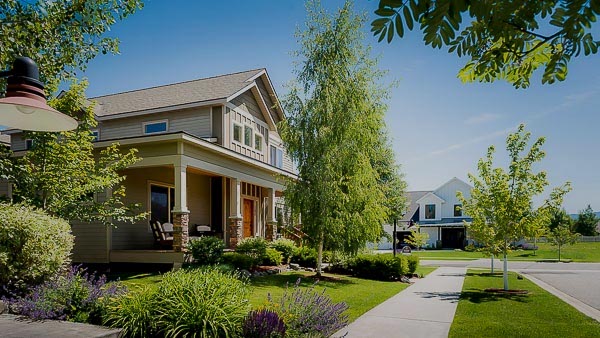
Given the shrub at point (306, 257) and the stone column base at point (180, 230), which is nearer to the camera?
the stone column base at point (180, 230)

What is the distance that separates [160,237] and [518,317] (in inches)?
458

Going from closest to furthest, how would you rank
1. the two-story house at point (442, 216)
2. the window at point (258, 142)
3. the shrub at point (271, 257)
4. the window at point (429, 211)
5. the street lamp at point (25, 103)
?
the street lamp at point (25, 103) < the shrub at point (271, 257) < the window at point (258, 142) < the two-story house at point (442, 216) < the window at point (429, 211)

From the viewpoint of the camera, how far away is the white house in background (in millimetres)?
49500

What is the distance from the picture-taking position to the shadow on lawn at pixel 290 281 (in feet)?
40.4

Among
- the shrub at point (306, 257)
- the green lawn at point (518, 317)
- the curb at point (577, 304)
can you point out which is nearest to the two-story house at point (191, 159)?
the shrub at point (306, 257)

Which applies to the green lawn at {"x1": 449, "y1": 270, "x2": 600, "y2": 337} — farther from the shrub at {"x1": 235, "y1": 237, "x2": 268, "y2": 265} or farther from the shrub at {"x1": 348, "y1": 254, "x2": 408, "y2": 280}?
the shrub at {"x1": 235, "y1": 237, "x2": 268, "y2": 265}

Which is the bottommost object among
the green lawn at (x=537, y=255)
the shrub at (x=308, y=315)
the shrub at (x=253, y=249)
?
the green lawn at (x=537, y=255)

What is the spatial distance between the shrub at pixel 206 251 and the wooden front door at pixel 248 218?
24.1 ft

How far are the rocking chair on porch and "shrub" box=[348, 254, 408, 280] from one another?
22.5 ft

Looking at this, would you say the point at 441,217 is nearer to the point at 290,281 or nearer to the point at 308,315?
the point at 290,281

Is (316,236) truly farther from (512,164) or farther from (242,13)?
(242,13)

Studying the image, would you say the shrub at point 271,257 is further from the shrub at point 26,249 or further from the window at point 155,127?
the shrub at point 26,249

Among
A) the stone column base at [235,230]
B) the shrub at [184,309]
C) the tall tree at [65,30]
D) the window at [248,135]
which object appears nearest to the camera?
the shrub at [184,309]

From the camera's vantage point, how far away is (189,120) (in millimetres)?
18625
